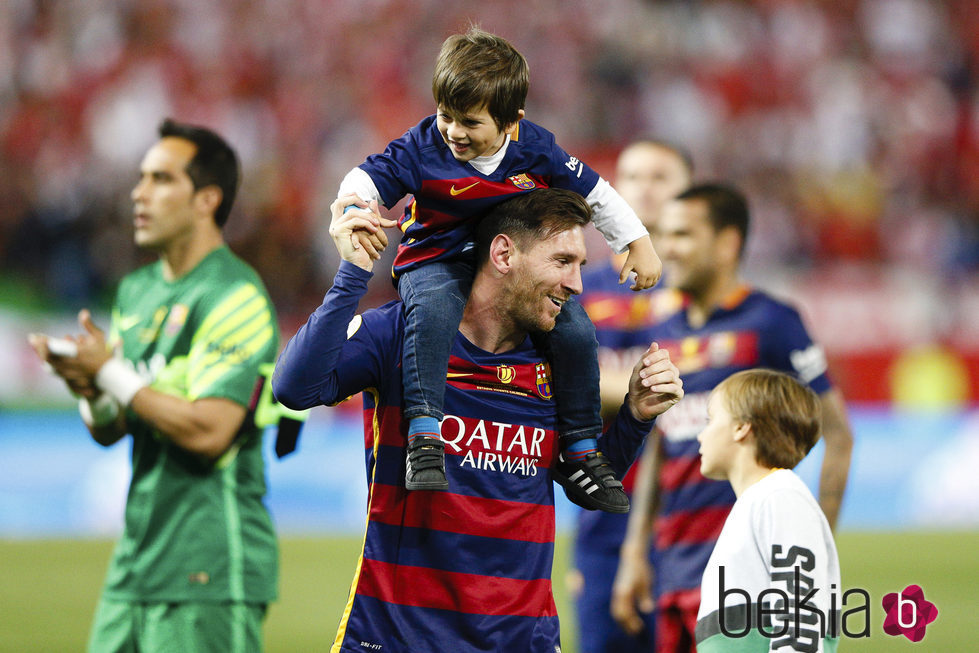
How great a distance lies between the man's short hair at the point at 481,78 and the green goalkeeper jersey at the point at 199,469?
1.61m

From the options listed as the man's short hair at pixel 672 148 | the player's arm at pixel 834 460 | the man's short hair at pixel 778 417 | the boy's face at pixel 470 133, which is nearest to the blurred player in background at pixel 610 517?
the man's short hair at pixel 672 148

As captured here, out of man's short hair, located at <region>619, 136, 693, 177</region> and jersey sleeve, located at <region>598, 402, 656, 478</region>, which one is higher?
man's short hair, located at <region>619, 136, 693, 177</region>

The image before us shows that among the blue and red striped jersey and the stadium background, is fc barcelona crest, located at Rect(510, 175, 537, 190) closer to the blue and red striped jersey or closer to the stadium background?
the blue and red striped jersey

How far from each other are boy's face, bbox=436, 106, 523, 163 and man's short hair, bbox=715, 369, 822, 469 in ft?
3.40

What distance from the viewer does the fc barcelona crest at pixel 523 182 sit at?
3359mm

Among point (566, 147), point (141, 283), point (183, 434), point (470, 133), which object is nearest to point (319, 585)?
point (141, 283)

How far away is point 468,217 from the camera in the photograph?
11.1 ft

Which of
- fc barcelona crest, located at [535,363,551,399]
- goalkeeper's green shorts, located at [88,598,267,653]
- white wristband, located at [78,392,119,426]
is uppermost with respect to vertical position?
white wristband, located at [78,392,119,426]

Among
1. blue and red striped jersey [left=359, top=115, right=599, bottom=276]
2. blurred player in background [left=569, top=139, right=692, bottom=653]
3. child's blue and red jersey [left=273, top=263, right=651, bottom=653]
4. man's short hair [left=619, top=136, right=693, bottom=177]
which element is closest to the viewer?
child's blue and red jersey [left=273, top=263, right=651, bottom=653]

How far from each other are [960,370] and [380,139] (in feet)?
26.0

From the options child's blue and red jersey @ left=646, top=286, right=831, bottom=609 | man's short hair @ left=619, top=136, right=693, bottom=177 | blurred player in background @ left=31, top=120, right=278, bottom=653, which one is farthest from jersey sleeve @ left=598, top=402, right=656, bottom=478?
man's short hair @ left=619, top=136, right=693, bottom=177

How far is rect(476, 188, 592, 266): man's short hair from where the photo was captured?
10.8ft

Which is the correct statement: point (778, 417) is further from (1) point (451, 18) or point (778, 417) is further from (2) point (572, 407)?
(1) point (451, 18)

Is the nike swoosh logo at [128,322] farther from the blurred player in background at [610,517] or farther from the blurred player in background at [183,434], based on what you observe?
the blurred player in background at [610,517]
